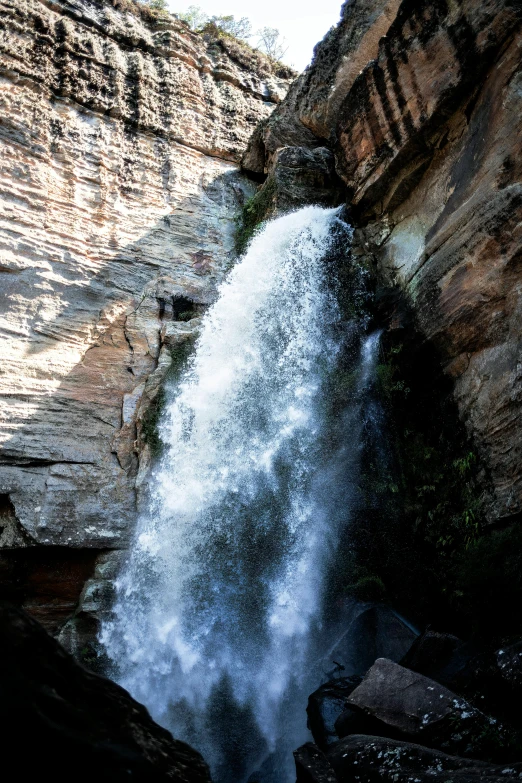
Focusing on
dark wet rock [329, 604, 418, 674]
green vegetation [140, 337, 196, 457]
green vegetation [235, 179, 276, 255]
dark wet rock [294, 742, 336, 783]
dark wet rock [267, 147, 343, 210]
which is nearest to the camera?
dark wet rock [294, 742, 336, 783]

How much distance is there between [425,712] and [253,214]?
37.7 feet

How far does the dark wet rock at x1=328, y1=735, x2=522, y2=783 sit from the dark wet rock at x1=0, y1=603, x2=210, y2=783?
2472 millimetres

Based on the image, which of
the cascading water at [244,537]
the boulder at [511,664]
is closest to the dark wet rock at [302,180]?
the cascading water at [244,537]

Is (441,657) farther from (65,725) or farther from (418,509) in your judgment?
(65,725)

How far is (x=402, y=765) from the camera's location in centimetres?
536

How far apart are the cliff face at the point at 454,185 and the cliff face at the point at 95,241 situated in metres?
4.12

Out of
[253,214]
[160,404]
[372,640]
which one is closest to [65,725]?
[372,640]

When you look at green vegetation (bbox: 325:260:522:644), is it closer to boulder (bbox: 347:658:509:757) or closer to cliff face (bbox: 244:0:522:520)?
cliff face (bbox: 244:0:522:520)

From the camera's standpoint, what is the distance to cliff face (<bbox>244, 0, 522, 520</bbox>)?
858 centimetres

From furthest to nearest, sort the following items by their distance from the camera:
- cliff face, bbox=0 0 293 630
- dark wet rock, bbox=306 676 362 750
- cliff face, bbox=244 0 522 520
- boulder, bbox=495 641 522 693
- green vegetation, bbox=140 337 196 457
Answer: green vegetation, bbox=140 337 196 457 → cliff face, bbox=0 0 293 630 → cliff face, bbox=244 0 522 520 → dark wet rock, bbox=306 676 362 750 → boulder, bbox=495 641 522 693

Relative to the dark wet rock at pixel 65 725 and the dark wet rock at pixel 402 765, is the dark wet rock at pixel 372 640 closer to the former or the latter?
the dark wet rock at pixel 402 765

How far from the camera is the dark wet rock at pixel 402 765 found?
191 inches

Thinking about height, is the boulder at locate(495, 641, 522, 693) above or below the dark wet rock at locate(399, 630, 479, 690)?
above

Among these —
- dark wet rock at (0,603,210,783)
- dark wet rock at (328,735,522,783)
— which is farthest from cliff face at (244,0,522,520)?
dark wet rock at (0,603,210,783)
